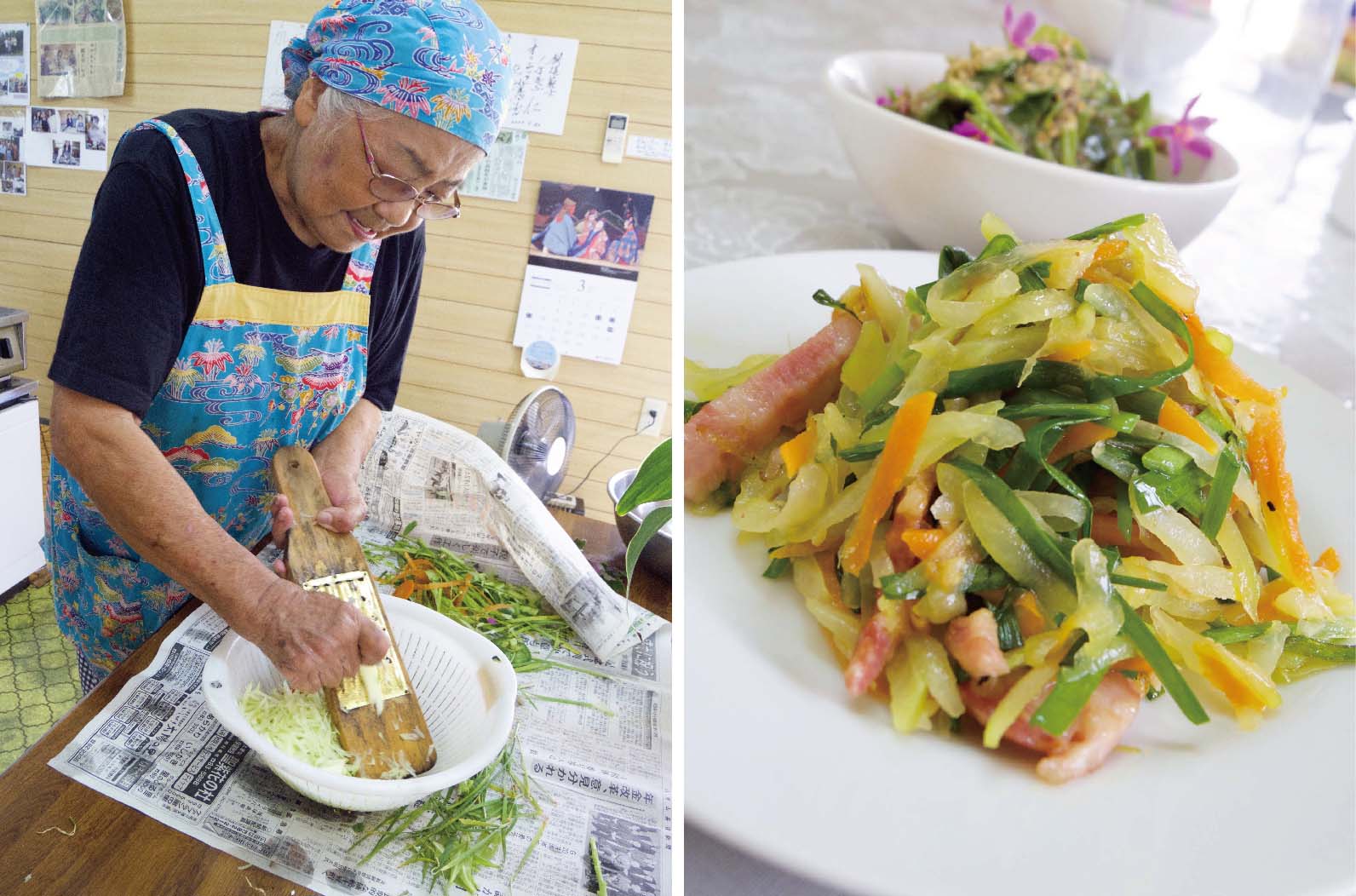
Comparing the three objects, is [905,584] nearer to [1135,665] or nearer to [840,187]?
[1135,665]

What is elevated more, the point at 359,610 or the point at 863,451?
the point at 863,451

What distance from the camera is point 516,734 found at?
0.52 meters

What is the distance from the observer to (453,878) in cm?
46

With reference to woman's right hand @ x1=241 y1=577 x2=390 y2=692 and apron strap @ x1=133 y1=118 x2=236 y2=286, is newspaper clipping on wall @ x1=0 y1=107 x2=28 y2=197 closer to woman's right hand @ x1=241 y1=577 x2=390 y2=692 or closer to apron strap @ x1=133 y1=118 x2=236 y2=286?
apron strap @ x1=133 y1=118 x2=236 y2=286

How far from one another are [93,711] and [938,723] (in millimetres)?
391

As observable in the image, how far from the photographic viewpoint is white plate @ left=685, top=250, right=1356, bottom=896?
0.38 m

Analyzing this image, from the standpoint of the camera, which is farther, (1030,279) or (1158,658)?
(1030,279)

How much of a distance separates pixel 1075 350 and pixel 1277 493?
0.50 ft

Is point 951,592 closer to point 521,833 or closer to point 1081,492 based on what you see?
point 1081,492

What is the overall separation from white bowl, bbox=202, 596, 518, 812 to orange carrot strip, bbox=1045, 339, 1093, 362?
1.10 feet

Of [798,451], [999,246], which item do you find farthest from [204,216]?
[999,246]

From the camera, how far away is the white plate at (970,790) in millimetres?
375

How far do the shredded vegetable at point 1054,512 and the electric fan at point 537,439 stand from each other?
127 millimetres

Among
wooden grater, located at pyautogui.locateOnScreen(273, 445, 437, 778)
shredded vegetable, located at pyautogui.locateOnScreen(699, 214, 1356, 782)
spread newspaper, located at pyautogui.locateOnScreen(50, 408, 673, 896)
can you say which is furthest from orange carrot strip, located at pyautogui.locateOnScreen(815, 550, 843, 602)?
wooden grater, located at pyautogui.locateOnScreen(273, 445, 437, 778)
